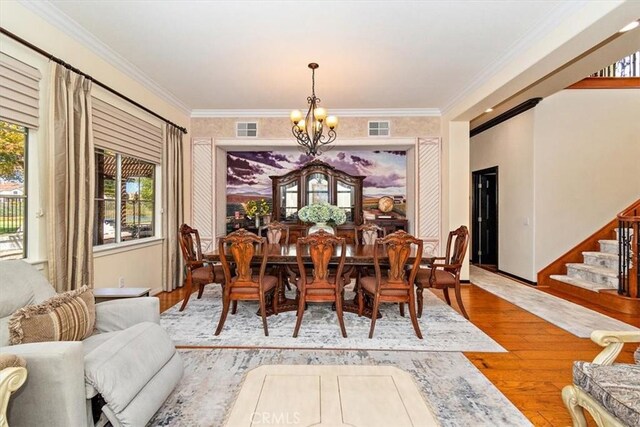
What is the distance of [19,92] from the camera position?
2.51m

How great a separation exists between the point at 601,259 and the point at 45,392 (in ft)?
20.9

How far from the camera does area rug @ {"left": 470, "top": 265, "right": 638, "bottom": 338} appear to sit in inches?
133

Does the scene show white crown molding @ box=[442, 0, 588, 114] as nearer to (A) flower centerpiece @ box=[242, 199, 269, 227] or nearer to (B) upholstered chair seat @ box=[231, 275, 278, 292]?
(B) upholstered chair seat @ box=[231, 275, 278, 292]

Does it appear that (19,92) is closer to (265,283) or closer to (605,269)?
(265,283)

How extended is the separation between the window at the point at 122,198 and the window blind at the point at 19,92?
1.00 meters

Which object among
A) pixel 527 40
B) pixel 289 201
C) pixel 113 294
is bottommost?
pixel 113 294

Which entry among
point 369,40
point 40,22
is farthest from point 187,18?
point 369,40

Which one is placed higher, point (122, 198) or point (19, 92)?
point (19, 92)

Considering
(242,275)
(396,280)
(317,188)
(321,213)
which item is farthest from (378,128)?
(242,275)

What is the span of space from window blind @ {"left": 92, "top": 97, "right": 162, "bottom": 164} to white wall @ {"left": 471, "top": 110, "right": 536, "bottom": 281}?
597 centimetres

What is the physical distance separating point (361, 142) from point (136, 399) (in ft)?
16.3

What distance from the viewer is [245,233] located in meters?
3.08

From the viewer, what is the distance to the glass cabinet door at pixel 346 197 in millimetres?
6141

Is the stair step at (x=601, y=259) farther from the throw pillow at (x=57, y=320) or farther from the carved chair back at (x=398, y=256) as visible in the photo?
the throw pillow at (x=57, y=320)
